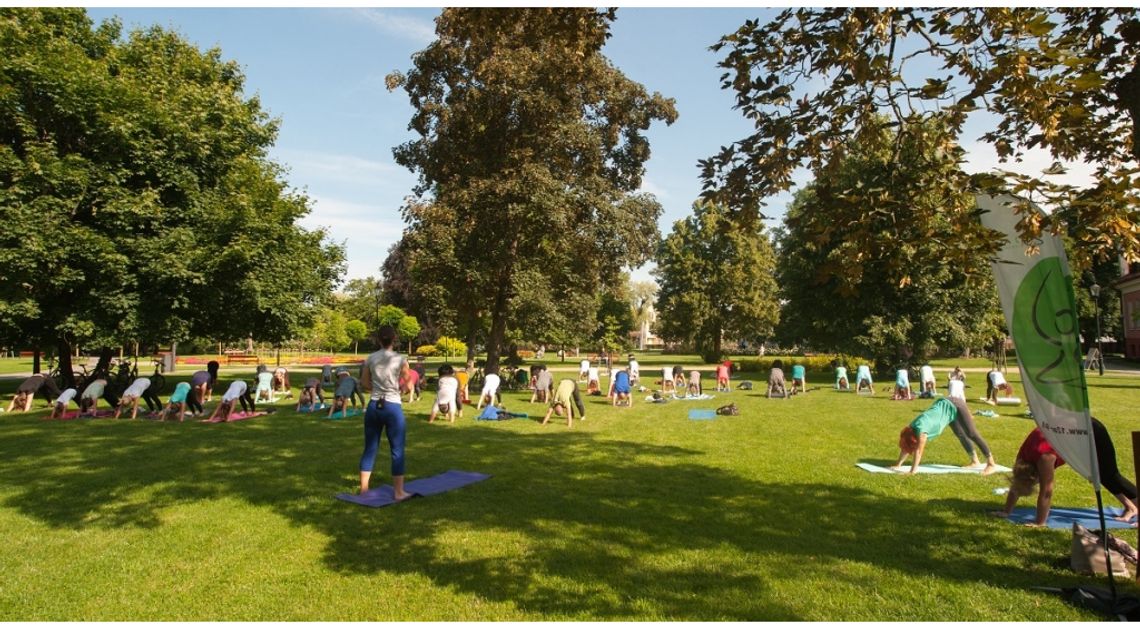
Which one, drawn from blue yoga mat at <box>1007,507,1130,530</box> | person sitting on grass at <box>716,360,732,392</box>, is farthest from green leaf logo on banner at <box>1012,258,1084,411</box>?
person sitting on grass at <box>716,360,732,392</box>

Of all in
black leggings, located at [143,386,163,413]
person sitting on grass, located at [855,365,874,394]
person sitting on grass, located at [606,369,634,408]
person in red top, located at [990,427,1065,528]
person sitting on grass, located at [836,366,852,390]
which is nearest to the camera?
person in red top, located at [990,427,1065,528]

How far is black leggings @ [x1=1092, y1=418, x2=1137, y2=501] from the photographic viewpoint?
20.1ft

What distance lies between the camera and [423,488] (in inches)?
327

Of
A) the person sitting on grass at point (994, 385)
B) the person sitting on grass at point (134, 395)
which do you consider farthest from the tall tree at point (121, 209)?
the person sitting on grass at point (994, 385)

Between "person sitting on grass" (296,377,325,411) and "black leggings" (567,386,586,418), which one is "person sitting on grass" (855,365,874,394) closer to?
"black leggings" (567,386,586,418)

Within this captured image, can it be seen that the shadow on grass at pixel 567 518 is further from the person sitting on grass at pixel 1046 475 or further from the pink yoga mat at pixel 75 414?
the pink yoga mat at pixel 75 414

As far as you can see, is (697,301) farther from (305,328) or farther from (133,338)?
(133,338)

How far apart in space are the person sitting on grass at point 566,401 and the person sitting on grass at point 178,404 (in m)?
8.88

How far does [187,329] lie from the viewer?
22125 mm

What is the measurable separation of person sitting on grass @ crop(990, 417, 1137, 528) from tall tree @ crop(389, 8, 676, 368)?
17.6m

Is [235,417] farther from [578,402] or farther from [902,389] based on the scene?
[902,389]

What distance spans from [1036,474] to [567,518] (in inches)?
201

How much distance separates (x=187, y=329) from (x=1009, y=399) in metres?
27.9

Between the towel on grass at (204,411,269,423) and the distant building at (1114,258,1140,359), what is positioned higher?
the distant building at (1114,258,1140,359)
